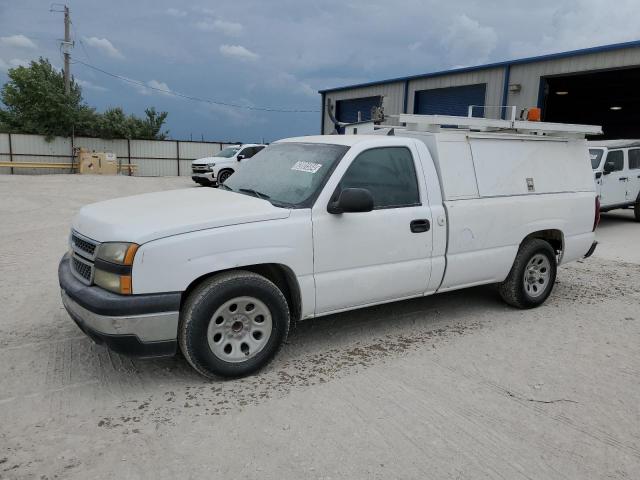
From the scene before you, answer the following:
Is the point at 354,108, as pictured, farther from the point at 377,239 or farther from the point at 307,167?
the point at 377,239

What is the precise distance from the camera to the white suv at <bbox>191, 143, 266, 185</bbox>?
20.4 m

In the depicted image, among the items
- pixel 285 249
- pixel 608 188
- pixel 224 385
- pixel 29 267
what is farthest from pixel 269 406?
pixel 608 188

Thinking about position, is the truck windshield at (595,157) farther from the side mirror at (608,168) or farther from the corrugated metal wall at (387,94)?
the corrugated metal wall at (387,94)

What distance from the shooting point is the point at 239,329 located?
3.80 metres

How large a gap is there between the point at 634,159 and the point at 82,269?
13.8 meters

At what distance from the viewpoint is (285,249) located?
12.6 feet

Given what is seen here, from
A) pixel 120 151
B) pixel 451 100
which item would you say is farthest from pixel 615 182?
pixel 120 151

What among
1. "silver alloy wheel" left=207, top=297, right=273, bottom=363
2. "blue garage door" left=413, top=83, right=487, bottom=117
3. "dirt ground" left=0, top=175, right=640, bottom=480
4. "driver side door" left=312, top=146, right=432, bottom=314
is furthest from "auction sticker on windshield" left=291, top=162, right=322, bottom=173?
"blue garage door" left=413, top=83, right=487, bottom=117

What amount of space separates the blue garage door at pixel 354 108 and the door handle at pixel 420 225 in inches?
801

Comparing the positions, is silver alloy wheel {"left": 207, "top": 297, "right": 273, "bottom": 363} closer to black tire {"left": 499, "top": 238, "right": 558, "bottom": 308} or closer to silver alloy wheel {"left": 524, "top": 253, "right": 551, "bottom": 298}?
black tire {"left": 499, "top": 238, "right": 558, "bottom": 308}

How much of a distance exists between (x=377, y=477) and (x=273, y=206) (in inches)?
82.1

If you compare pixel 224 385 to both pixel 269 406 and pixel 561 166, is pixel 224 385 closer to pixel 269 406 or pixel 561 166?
pixel 269 406

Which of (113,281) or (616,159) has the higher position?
(616,159)

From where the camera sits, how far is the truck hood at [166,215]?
3.46 metres
